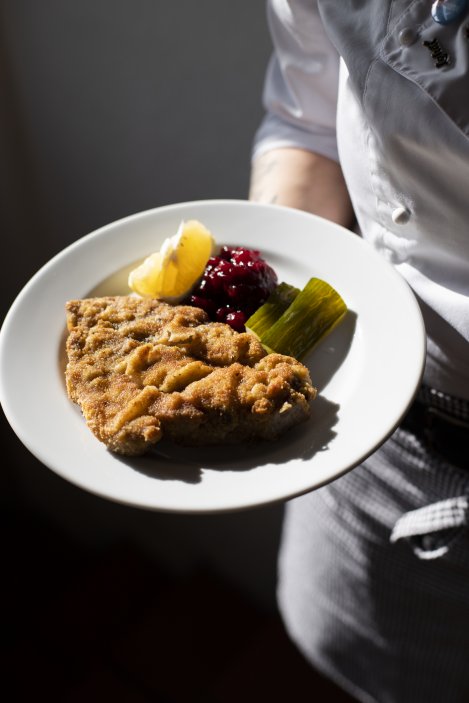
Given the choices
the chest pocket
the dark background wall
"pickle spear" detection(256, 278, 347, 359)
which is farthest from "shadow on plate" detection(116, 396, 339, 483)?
the dark background wall

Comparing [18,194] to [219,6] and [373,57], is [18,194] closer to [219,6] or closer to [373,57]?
[219,6]

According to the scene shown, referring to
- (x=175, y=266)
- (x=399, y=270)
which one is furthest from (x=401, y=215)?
(x=175, y=266)

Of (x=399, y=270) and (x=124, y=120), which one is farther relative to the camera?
(x=124, y=120)

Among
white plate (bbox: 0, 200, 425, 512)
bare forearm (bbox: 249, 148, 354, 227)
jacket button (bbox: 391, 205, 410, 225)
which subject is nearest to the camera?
white plate (bbox: 0, 200, 425, 512)

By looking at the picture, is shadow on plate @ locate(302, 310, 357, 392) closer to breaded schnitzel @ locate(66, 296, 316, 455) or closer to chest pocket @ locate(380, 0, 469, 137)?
breaded schnitzel @ locate(66, 296, 316, 455)

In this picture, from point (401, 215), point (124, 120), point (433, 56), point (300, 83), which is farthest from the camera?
point (124, 120)

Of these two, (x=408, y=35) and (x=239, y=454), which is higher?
(x=408, y=35)

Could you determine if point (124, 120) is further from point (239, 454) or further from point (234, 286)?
point (239, 454)

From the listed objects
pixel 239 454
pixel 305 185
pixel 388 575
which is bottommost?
pixel 388 575
